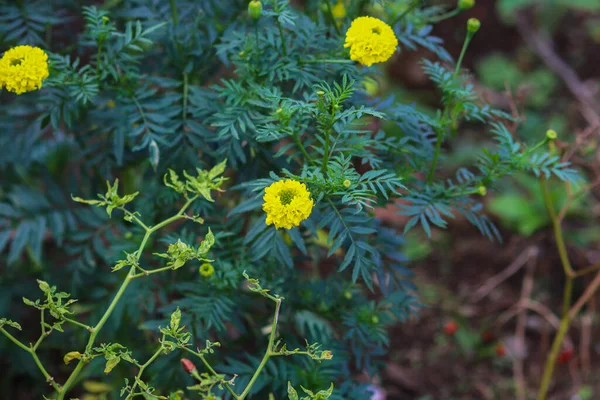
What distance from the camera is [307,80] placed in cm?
130

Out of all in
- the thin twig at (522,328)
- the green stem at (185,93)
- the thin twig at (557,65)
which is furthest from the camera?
the thin twig at (557,65)

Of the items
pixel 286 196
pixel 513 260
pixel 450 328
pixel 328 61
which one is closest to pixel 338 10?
pixel 328 61

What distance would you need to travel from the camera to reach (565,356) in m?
2.19

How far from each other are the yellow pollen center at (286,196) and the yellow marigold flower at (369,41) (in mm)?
303

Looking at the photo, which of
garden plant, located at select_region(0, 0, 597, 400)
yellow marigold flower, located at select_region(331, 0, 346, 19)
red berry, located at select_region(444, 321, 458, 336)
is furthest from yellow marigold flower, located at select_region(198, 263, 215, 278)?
red berry, located at select_region(444, 321, 458, 336)

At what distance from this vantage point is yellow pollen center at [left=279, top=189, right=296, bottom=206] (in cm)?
107

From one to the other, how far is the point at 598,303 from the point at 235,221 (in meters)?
1.63

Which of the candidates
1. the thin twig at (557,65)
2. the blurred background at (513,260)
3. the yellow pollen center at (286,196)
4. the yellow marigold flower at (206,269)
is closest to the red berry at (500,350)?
the blurred background at (513,260)

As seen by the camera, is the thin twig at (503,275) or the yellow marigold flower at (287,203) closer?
the yellow marigold flower at (287,203)

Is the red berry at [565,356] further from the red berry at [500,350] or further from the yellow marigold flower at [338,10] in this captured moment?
the yellow marigold flower at [338,10]

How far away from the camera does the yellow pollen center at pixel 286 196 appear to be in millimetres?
1073

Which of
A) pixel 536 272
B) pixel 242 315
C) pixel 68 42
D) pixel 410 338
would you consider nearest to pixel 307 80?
pixel 242 315

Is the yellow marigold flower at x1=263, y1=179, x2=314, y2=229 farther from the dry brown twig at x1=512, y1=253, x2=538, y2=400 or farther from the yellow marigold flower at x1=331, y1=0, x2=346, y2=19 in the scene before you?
the dry brown twig at x1=512, y1=253, x2=538, y2=400

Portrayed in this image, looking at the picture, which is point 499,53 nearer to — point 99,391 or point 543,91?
point 543,91
